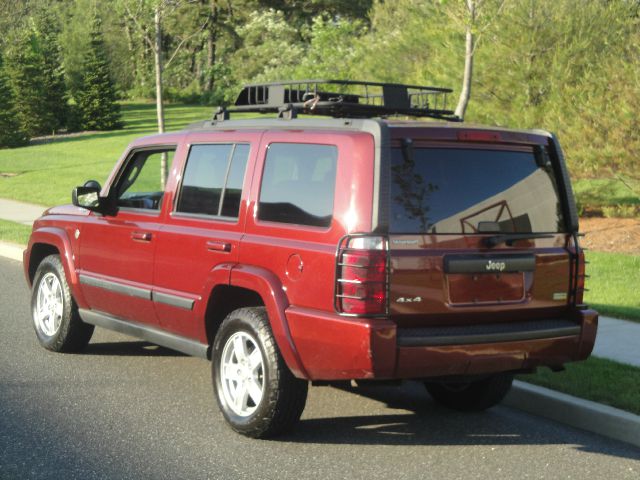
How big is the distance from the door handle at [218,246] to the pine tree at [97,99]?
162ft

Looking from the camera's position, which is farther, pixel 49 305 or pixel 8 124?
pixel 8 124

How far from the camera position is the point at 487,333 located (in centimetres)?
530

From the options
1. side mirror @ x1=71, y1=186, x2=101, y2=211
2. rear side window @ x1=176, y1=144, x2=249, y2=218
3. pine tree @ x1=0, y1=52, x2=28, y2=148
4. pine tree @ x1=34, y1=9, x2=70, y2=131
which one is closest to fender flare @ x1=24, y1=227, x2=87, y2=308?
→ side mirror @ x1=71, y1=186, x2=101, y2=211

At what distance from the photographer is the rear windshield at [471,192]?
5.22 metres

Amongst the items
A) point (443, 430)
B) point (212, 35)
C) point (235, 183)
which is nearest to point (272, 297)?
point (235, 183)

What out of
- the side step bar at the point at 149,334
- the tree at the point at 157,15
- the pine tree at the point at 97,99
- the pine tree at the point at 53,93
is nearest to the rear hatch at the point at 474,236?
the side step bar at the point at 149,334

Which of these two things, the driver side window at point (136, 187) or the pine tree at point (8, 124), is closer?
the driver side window at point (136, 187)

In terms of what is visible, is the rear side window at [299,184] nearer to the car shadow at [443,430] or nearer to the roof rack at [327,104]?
the roof rack at [327,104]

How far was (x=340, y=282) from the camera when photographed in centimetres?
509

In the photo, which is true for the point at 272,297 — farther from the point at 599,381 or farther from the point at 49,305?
the point at 49,305

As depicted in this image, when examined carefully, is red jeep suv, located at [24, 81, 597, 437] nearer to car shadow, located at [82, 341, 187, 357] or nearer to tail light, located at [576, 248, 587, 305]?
tail light, located at [576, 248, 587, 305]

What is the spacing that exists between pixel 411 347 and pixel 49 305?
163 inches

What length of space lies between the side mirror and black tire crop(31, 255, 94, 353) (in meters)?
0.76

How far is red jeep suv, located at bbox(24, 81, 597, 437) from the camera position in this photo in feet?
16.7
